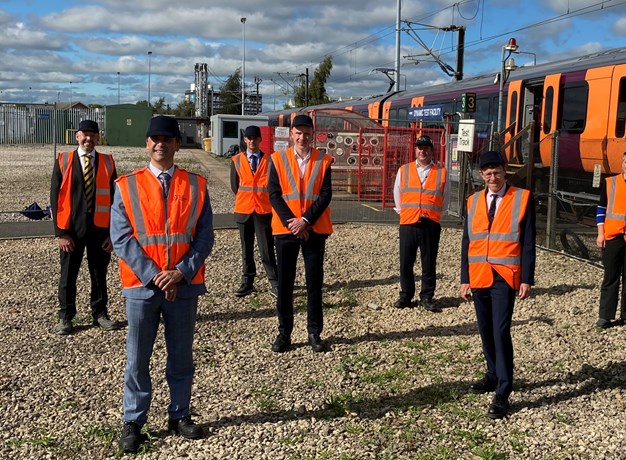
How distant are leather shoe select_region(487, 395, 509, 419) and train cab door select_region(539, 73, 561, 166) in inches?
369

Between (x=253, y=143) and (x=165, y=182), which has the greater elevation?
(x=253, y=143)

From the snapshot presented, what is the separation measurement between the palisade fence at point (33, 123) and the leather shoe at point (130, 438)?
44172 mm

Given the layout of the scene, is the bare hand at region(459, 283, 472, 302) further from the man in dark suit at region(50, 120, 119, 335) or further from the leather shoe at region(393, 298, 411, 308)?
the man in dark suit at region(50, 120, 119, 335)

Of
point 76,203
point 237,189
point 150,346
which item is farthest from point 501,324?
point 237,189

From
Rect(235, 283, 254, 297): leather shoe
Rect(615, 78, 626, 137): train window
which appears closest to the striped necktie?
Rect(235, 283, 254, 297): leather shoe

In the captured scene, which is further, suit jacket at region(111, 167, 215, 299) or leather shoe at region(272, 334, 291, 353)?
leather shoe at region(272, 334, 291, 353)

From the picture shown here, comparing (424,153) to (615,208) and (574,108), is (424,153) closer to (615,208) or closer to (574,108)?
(615,208)

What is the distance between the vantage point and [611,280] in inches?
259

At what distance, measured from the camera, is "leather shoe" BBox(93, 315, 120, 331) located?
6.31m

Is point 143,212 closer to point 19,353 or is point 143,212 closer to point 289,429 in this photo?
point 289,429

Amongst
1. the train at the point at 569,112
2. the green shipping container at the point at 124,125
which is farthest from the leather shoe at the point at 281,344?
the green shipping container at the point at 124,125

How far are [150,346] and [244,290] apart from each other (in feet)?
12.2

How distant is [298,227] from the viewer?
5465 mm

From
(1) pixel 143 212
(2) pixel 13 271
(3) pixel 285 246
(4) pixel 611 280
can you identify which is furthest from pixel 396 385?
(2) pixel 13 271
